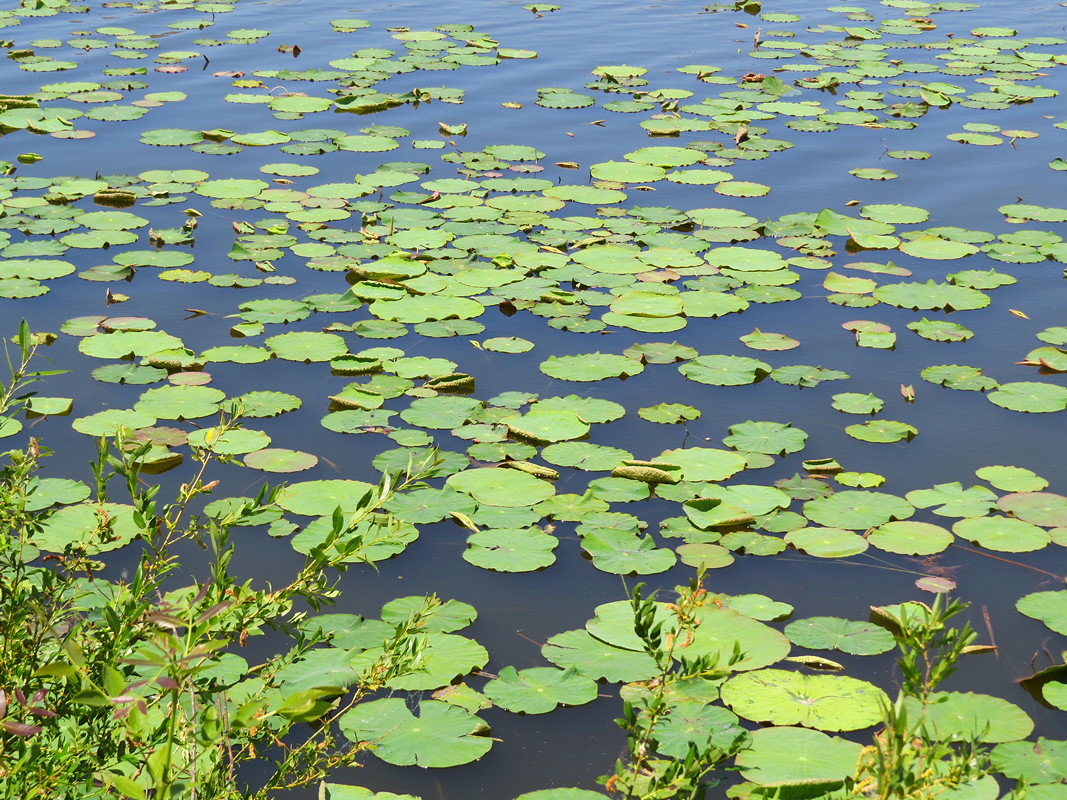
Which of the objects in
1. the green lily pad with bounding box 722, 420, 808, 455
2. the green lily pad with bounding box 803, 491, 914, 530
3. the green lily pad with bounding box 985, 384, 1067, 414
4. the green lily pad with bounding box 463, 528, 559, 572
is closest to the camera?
the green lily pad with bounding box 463, 528, 559, 572

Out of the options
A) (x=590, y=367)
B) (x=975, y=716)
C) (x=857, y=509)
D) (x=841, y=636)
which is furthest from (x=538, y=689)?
(x=590, y=367)

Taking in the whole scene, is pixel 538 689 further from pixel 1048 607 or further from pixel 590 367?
pixel 590 367

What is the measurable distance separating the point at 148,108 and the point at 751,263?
4511mm

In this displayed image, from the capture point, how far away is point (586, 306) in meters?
4.66

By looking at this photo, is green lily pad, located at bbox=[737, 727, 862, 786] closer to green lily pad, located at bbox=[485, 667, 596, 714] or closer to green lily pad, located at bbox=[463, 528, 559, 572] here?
green lily pad, located at bbox=[485, 667, 596, 714]

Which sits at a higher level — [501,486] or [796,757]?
[501,486]

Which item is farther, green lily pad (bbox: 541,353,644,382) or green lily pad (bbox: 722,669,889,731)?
green lily pad (bbox: 541,353,644,382)

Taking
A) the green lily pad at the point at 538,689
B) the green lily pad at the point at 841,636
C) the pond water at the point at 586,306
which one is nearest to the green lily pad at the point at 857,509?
the pond water at the point at 586,306

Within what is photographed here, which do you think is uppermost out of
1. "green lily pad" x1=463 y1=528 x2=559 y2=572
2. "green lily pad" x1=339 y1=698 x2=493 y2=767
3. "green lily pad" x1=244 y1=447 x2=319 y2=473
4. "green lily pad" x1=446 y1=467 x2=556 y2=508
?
"green lily pad" x1=244 y1=447 x2=319 y2=473

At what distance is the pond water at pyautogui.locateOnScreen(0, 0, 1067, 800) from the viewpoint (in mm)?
3082

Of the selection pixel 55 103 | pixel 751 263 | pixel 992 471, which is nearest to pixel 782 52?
pixel 751 263

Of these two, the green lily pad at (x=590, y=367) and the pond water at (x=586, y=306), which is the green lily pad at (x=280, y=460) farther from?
the green lily pad at (x=590, y=367)

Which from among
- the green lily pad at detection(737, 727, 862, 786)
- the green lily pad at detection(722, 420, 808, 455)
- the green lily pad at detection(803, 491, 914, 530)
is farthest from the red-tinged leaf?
the green lily pad at detection(722, 420, 808, 455)

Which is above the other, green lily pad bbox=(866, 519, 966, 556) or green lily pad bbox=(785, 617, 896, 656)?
green lily pad bbox=(866, 519, 966, 556)
